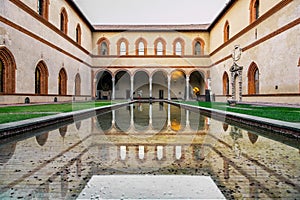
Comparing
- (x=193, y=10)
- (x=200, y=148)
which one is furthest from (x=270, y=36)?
(x=193, y=10)

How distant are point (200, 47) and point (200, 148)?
33.0 meters

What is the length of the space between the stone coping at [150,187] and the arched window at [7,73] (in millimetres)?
14850

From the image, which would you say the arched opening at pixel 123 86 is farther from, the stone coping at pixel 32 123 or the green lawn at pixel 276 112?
the stone coping at pixel 32 123

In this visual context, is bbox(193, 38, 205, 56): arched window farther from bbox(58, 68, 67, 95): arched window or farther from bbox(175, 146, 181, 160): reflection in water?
bbox(175, 146, 181, 160): reflection in water

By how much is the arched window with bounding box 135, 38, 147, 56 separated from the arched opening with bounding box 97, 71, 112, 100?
616 cm

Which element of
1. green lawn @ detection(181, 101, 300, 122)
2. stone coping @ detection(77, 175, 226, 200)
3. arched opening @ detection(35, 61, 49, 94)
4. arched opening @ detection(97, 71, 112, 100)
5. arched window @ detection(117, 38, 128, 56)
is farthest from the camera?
arched opening @ detection(97, 71, 112, 100)

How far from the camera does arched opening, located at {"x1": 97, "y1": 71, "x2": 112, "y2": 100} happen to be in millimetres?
39159

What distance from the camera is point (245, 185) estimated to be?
108 inches

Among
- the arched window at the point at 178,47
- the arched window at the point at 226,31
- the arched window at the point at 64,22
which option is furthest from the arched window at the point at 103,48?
the arched window at the point at 226,31

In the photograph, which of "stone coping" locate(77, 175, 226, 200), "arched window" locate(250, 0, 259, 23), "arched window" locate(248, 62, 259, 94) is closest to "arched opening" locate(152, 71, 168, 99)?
"arched window" locate(248, 62, 259, 94)

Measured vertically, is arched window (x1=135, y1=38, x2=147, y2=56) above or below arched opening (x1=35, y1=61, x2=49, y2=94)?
above

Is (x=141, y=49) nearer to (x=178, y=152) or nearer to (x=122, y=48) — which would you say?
(x=122, y=48)

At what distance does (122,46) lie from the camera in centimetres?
3578

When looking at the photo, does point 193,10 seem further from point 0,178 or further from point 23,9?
point 0,178
